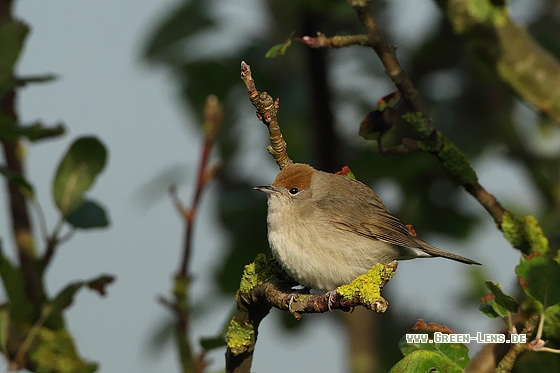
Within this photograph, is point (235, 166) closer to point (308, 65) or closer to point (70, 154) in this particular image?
point (308, 65)

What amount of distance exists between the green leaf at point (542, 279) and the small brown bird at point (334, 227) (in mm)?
818

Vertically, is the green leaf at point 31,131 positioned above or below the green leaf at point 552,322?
above

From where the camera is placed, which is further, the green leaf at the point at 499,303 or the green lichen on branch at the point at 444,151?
the green lichen on branch at the point at 444,151

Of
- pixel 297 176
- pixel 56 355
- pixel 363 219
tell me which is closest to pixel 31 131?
pixel 56 355

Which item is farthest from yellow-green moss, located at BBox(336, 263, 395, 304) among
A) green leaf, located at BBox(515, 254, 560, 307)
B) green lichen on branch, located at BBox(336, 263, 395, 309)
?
green leaf, located at BBox(515, 254, 560, 307)

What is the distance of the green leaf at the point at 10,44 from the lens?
12.1ft

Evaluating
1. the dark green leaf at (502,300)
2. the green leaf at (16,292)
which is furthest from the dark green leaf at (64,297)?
the dark green leaf at (502,300)

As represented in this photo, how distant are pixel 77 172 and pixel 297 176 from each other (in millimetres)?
928

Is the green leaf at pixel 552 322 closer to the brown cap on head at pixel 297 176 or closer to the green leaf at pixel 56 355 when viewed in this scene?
the brown cap on head at pixel 297 176

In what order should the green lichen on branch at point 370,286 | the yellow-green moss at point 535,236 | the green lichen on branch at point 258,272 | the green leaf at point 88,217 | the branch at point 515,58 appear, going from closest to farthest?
the green lichen on branch at point 370,286 → the green lichen on branch at point 258,272 → the yellow-green moss at point 535,236 → the green leaf at point 88,217 → the branch at point 515,58

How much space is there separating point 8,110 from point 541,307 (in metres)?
2.52

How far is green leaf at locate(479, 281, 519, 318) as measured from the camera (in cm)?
250

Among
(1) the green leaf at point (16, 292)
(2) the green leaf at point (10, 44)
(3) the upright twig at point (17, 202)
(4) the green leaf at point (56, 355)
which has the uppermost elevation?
(2) the green leaf at point (10, 44)

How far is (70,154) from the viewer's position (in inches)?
144
